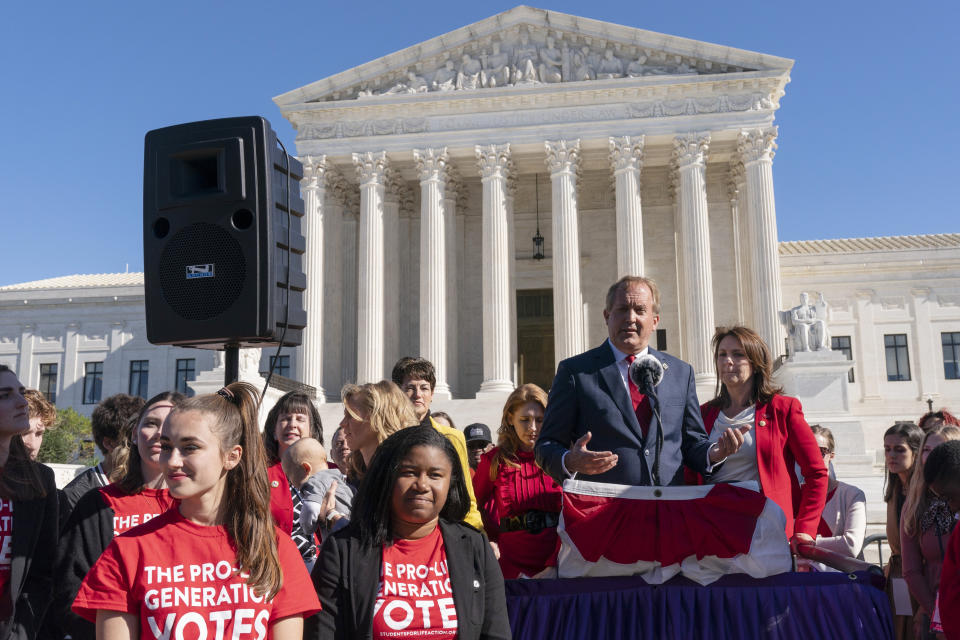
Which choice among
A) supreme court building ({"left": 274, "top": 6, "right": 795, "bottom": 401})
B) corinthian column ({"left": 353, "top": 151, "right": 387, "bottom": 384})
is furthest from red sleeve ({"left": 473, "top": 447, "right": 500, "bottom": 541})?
corinthian column ({"left": 353, "top": 151, "right": 387, "bottom": 384})

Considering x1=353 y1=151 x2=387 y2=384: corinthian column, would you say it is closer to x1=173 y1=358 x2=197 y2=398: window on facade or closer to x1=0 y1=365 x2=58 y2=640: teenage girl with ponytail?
x1=173 y1=358 x2=197 y2=398: window on facade

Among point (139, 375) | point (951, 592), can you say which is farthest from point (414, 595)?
point (139, 375)

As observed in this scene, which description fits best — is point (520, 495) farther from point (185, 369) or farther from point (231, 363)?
point (185, 369)

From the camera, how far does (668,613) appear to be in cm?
442

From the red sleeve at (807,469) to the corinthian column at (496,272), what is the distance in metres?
24.2

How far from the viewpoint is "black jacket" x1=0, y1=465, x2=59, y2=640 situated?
4.42 meters

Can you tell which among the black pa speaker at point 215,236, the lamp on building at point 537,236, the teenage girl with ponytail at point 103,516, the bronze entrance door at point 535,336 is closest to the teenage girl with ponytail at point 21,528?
the teenage girl with ponytail at point 103,516

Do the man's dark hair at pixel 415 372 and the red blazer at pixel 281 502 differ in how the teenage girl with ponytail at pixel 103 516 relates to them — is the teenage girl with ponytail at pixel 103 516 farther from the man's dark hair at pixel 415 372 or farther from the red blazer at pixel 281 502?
the man's dark hair at pixel 415 372

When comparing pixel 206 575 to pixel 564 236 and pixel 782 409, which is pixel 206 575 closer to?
pixel 782 409

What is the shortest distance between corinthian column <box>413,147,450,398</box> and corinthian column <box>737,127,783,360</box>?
11.1 meters

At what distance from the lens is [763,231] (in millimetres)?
29953

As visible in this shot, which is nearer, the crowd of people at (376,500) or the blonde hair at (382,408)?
the crowd of people at (376,500)

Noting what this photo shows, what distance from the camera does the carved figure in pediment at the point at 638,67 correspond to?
32.0 m

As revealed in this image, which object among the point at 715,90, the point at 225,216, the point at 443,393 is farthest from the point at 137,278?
the point at 225,216
